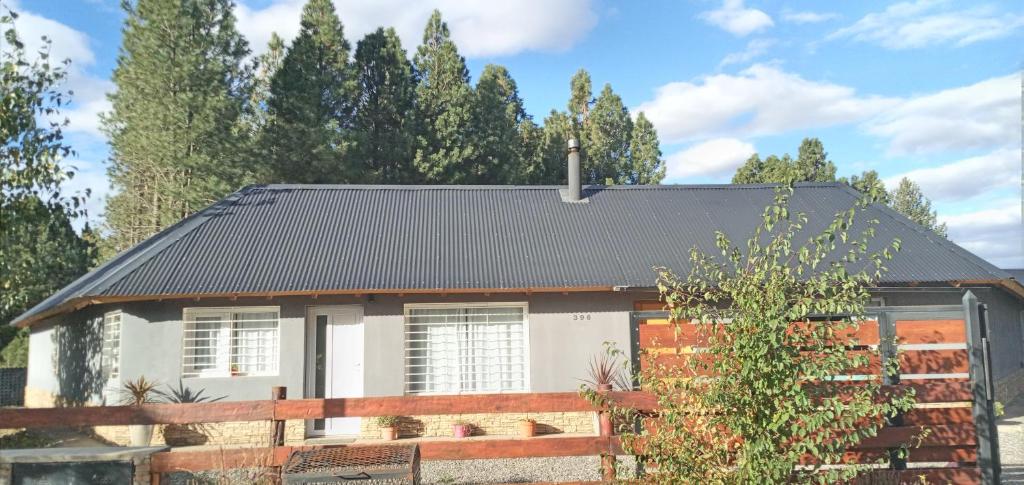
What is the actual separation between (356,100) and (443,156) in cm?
433

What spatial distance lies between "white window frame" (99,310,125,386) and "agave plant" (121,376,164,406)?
0.33 m

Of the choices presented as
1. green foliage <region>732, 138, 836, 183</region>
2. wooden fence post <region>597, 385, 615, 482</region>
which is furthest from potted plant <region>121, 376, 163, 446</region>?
green foliage <region>732, 138, 836, 183</region>

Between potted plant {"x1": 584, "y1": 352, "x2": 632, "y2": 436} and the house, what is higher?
the house

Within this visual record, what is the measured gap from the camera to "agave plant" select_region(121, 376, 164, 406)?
11.5m

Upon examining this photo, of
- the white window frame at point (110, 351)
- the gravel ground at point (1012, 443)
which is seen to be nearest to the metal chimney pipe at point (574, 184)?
the gravel ground at point (1012, 443)

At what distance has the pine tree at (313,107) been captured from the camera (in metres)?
24.3

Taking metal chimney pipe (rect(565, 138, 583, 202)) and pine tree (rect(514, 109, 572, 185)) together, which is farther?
pine tree (rect(514, 109, 572, 185))

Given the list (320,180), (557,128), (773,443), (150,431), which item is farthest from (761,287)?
(557,128)

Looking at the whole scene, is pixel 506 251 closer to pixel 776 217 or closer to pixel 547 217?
pixel 547 217

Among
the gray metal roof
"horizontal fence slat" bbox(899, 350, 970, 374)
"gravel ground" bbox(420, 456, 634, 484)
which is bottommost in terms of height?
"gravel ground" bbox(420, 456, 634, 484)

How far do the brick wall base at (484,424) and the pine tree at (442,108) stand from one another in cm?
1574

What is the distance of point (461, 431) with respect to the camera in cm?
1184

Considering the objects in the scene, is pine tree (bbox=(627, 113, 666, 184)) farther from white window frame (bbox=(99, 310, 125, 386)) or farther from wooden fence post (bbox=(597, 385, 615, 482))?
wooden fence post (bbox=(597, 385, 615, 482))

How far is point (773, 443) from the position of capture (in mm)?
4879
